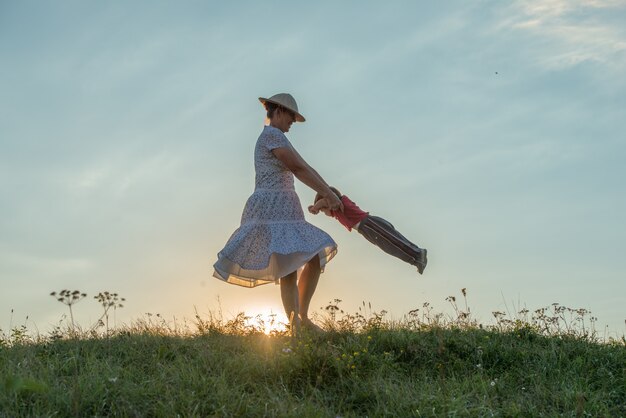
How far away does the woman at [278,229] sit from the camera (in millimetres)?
7652

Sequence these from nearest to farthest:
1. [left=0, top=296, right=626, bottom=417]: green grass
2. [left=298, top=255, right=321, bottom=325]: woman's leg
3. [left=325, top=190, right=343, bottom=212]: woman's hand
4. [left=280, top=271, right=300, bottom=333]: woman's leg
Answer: [left=0, top=296, right=626, bottom=417]: green grass
[left=280, top=271, right=300, bottom=333]: woman's leg
[left=325, top=190, right=343, bottom=212]: woman's hand
[left=298, top=255, right=321, bottom=325]: woman's leg

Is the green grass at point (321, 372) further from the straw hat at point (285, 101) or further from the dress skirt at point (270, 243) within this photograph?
the straw hat at point (285, 101)

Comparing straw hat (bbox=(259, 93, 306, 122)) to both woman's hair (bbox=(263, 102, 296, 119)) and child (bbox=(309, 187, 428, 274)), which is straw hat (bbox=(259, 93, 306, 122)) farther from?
child (bbox=(309, 187, 428, 274))

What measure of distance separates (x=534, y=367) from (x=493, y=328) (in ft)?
4.31

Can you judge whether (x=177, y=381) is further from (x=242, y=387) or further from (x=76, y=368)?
(x=76, y=368)

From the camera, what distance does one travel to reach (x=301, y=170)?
771 cm

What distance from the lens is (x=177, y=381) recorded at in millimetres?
6199

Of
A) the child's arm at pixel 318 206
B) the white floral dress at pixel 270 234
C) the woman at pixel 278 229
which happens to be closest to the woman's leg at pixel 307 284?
the woman at pixel 278 229

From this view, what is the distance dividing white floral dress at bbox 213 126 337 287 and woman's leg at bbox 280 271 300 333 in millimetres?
→ 167

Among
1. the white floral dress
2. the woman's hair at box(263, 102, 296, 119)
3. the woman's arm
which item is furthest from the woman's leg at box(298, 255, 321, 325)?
the woman's hair at box(263, 102, 296, 119)

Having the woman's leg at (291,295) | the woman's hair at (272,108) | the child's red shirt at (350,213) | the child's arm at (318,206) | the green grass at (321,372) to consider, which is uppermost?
the woman's hair at (272,108)

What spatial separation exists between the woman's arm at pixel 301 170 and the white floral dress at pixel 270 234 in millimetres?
91

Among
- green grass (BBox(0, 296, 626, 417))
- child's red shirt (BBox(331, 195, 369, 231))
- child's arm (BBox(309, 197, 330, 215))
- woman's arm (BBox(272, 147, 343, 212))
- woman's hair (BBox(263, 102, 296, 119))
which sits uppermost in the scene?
woman's hair (BBox(263, 102, 296, 119))

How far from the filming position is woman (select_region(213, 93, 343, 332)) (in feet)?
25.1
